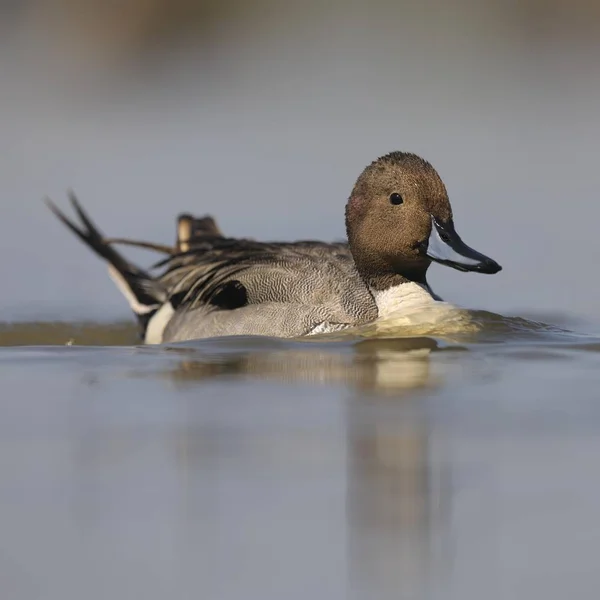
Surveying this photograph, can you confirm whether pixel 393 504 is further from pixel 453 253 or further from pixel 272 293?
pixel 272 293

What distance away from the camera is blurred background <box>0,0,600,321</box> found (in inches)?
365

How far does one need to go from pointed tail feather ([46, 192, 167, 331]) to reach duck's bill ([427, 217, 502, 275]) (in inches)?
72.6

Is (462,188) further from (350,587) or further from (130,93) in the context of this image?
(350,587)

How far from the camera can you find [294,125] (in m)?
13.2

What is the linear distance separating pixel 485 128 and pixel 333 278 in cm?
644

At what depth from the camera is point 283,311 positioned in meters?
6.64

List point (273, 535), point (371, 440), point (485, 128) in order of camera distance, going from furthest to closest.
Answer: point (485, 128), point (371, 440), point (273, 535)

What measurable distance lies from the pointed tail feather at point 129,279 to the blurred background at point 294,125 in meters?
0.27

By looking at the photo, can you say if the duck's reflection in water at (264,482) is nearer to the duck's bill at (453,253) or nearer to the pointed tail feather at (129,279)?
the duck's bill at (453,253)

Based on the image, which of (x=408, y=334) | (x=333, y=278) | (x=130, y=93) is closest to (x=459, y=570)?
(x=408, y=334)

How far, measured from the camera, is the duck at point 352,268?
21.4 ft

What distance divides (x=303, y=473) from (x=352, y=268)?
2863 mm

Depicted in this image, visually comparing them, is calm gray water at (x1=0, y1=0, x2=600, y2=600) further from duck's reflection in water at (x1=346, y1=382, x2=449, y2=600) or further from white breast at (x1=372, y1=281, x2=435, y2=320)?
white breast at (x1=372, y1=281, x2=435, y2=320)

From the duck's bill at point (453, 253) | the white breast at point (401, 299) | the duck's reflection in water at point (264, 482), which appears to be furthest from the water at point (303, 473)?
the white breast at point (401, 299)
